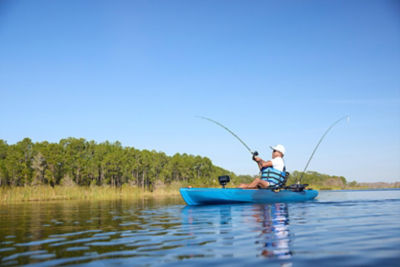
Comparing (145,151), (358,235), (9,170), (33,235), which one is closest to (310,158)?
(358,235)

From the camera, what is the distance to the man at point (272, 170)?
1194 centimetres

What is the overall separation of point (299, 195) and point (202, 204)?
4.05 m

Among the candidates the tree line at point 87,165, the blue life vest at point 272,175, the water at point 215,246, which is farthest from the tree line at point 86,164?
the water at point 215,246

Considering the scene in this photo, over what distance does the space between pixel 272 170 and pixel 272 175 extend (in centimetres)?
21

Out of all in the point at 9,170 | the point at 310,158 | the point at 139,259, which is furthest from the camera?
the point at 9,170

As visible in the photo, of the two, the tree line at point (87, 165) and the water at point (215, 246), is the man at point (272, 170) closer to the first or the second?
the water at point (215, 246)

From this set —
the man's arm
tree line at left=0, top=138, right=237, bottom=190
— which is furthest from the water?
tree line at left=0, top=138, right=237, bottom=190

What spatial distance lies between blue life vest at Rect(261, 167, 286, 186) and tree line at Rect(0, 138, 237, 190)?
1386 inches

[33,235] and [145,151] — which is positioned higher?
[145,151]

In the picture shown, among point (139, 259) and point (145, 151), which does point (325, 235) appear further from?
point (145, 151)

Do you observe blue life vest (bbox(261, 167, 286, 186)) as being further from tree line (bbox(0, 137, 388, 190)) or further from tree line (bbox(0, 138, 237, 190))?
tree line (bbox(0, 138, 237, 190))

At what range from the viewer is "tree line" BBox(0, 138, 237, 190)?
177 feet

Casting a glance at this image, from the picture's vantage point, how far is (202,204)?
38.4ft

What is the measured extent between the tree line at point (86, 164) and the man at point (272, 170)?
116 ft
